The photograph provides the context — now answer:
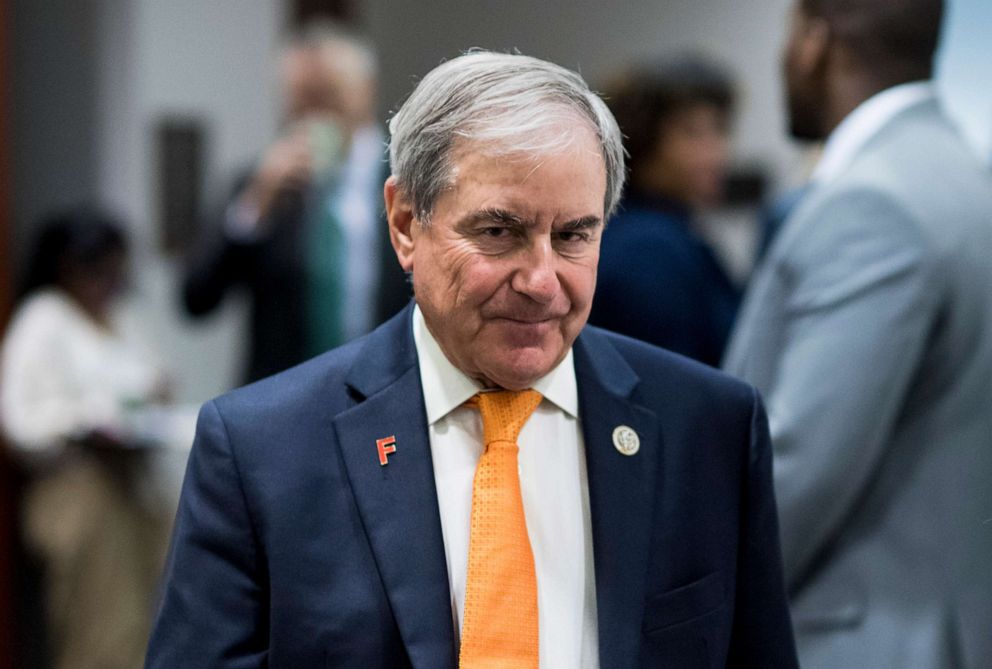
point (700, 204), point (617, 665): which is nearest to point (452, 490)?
point (617, 665)

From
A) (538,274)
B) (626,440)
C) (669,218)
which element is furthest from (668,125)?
(538,274)

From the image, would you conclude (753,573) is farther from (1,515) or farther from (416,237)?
(1,515)

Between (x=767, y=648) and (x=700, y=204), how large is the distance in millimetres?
1806

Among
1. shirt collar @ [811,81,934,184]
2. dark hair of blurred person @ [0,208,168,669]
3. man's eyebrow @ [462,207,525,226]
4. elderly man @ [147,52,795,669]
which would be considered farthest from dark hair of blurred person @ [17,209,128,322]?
man's eyebrow @ [462,207,525,226]

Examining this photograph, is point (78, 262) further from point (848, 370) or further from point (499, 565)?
point (499, 565)

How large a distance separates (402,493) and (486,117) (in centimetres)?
43

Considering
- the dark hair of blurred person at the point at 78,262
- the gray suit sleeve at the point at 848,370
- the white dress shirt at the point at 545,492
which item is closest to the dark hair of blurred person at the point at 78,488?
the dark hair of blurred person at the point at 78,262

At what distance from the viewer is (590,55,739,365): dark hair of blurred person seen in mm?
2838

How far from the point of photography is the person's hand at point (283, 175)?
3430 mm

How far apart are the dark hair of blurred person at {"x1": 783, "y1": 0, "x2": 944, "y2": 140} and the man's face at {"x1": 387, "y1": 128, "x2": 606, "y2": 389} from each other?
0.95 metres

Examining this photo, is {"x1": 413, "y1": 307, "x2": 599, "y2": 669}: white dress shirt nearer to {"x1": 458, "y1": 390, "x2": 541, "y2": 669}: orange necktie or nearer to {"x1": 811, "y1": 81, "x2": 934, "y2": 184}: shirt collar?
{"x1": 458, "y1": 390, "x2": 541, "y2": 669}: orange necktie

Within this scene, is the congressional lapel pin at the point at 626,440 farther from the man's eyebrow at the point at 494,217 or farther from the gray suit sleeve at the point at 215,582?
the gray suit sleeve at the point at 215,582

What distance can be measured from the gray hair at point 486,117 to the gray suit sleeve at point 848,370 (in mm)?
652

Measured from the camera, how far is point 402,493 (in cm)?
147
